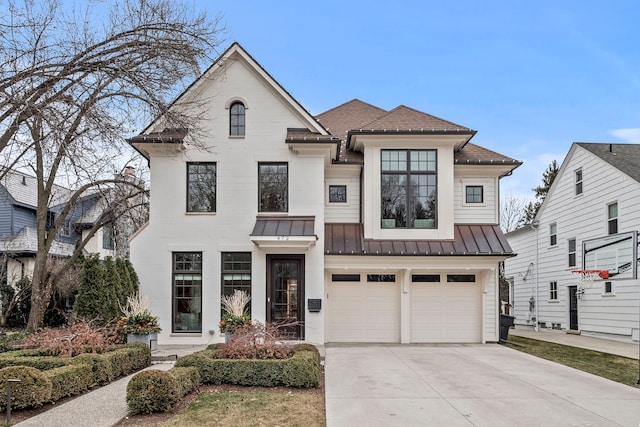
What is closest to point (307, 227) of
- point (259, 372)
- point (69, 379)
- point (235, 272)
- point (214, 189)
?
point (235, 272)

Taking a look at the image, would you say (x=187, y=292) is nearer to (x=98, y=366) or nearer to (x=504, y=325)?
(x=98, y=366)

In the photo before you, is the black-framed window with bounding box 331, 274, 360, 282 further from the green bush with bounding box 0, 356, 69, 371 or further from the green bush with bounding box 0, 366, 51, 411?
the green bush with bounding box 0, 366, 51, 411

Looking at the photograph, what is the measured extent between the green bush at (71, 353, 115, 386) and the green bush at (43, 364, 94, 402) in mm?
213

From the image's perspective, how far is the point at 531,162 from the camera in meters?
39.9

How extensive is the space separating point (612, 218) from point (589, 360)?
7.00m

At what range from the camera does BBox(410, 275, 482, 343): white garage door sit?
1603cm

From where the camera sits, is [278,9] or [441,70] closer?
[278,9]

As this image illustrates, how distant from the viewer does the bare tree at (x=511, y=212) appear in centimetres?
4378

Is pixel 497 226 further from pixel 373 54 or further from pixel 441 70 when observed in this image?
pixel 373 54

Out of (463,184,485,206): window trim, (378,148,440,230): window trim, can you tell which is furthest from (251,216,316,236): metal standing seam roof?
(463,184,485,206): window trim

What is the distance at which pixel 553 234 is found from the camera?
74.6 feet

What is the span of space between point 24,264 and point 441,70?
64.8ft

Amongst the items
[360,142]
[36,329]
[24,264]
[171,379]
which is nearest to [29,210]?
[24,264]

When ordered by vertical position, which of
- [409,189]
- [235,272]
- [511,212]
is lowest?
[235,272]
